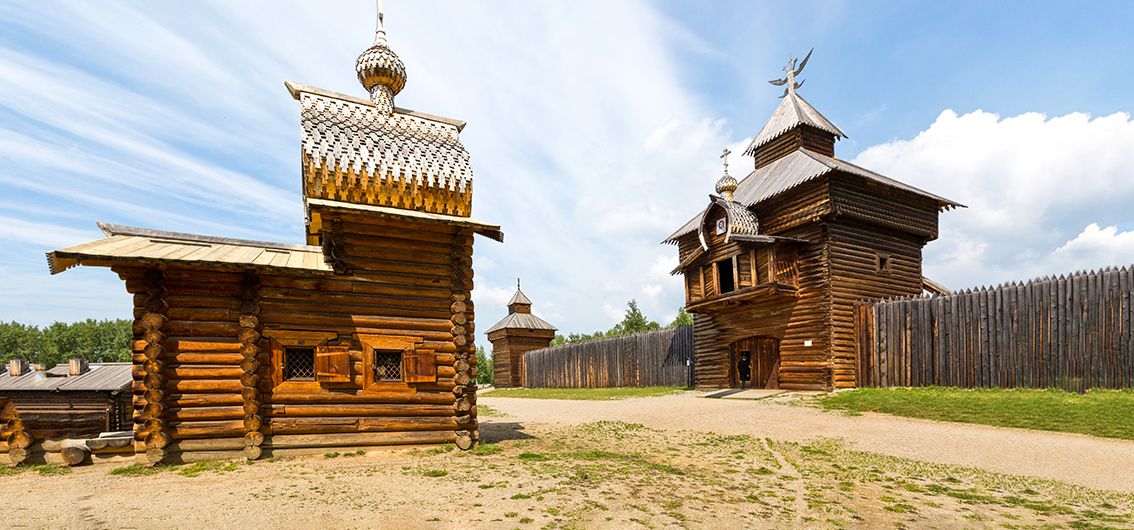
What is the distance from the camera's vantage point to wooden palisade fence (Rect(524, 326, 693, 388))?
89.3ft

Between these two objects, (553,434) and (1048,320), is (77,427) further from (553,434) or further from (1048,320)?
(1048,320)

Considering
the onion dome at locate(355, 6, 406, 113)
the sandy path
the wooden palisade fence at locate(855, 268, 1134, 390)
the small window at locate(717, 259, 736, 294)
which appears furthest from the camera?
the small window at locate(717, 259, 736, 294)

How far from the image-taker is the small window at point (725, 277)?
76.1 ft

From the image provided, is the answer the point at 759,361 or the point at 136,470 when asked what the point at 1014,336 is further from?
the point at 136,470

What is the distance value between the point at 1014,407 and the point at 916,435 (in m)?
3.83

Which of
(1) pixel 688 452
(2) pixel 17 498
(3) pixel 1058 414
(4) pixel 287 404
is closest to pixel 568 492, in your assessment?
(1) pixel 688 452

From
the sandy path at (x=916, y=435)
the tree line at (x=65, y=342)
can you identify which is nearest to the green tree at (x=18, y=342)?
the tree line at (x=65, y=342)

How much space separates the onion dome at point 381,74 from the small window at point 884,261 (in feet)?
61.8

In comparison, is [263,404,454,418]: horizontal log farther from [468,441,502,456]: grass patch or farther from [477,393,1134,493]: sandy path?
[477,393,1134,493]: sandy path

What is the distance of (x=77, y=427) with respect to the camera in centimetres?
947

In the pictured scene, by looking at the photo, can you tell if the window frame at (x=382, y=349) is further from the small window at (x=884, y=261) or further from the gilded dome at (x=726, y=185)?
the small window at (x=884, y=261)

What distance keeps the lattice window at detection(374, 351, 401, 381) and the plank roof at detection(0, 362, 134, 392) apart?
10.8 m

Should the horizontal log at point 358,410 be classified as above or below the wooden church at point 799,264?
below

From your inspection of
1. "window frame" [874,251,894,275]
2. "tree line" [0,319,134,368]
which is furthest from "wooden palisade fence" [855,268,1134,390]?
"tree line" [0,319,134,368]
